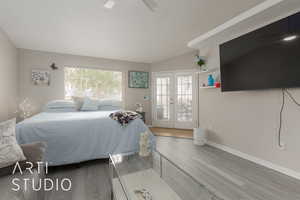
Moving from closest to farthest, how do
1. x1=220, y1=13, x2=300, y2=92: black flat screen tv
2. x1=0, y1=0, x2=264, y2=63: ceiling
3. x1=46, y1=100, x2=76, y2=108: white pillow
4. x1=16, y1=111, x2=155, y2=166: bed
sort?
x1=220, y1=13, x2=300, y2=92: black flat screen tv
x1=16, y1=111, x2=155, y2=166: bed
x1=0, y1=0, x2=264, y2=63: ceiling
x1=46, y1=100, x2=76, y2=108: white pillow

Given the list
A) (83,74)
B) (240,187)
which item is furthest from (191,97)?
(83,74)

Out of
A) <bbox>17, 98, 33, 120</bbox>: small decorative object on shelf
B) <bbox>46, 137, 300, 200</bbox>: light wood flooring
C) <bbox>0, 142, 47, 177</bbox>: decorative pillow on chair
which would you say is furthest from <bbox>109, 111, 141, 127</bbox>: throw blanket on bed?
<bbox>17, 98, 33, 120</bbox>: small decorative object on shelf

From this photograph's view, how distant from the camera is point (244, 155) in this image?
2355 mm

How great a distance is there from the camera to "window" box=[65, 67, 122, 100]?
387 centimetres

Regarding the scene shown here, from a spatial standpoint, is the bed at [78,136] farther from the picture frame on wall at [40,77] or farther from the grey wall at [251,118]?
the picture frame on wall at [40,77]

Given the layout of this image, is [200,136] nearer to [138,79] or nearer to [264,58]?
[264,58]

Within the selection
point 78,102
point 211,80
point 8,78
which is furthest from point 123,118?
point 8,78

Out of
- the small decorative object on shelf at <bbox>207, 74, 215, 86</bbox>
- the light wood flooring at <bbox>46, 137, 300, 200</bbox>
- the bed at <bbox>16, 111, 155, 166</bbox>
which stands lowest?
the light wood flooring at <bbox>46, 137, 300, 200</bbox>

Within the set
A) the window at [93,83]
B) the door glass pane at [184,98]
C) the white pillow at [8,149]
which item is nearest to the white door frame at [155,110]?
the door glass pane at [184,98]

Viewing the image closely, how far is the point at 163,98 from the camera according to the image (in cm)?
472

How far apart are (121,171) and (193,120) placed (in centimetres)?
331

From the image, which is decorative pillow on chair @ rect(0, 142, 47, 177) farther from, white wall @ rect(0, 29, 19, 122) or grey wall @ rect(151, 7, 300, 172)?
grey wall @ rect(151, 7, 300, 172)

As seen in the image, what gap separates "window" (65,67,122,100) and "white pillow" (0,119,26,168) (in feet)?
9.37

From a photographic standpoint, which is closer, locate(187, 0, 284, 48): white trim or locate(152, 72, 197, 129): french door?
locate(187, 0, 284, 48): white trim
